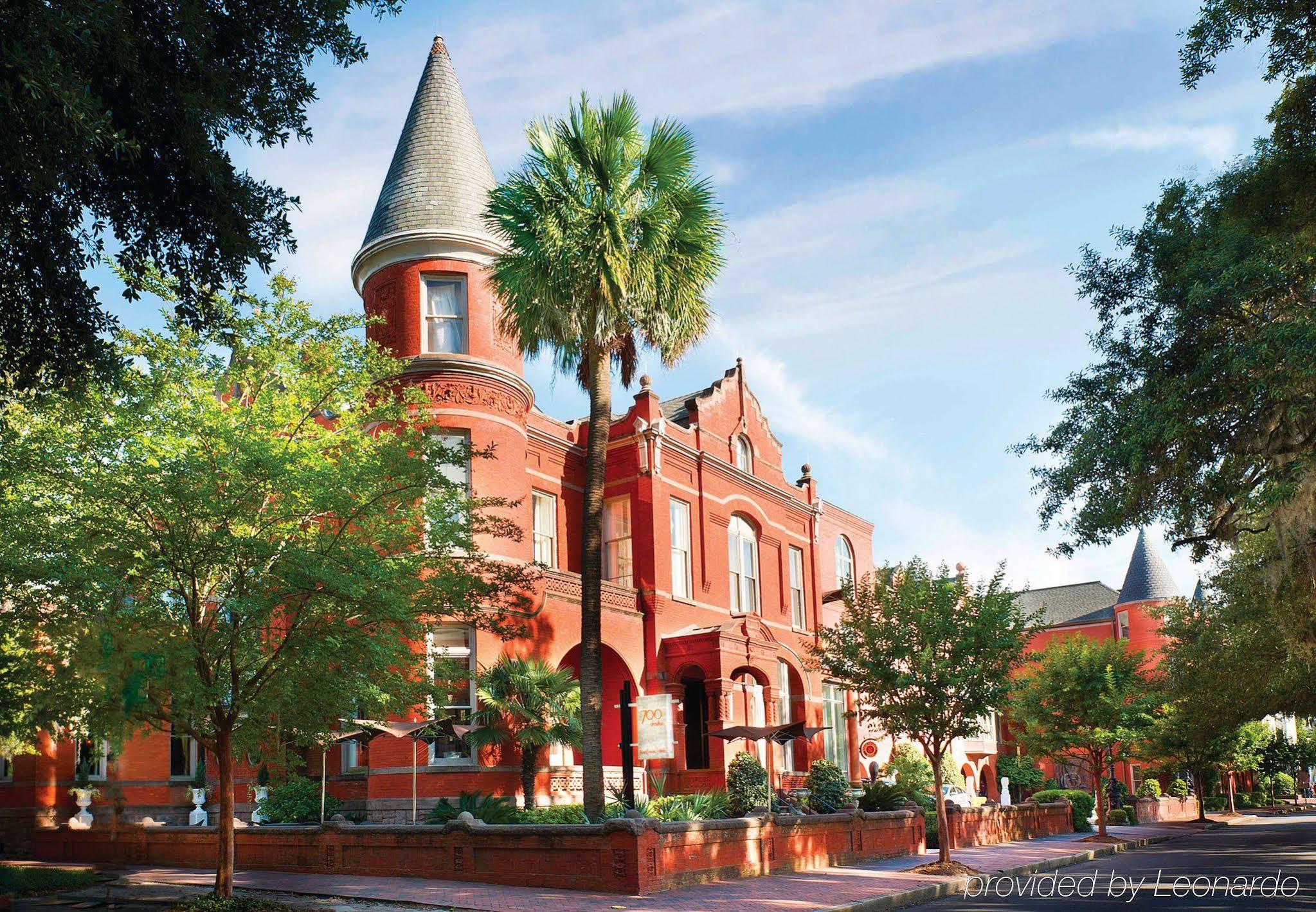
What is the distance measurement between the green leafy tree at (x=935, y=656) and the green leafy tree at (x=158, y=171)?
15625 millimetres

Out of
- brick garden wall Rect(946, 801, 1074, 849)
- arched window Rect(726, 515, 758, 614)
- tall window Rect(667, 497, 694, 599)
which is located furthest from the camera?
arched window Rect(726, 515, 758, 614)

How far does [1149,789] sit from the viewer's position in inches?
1983

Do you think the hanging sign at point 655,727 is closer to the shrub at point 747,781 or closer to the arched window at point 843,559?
the shrub at point 747,781

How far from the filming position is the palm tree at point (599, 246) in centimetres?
1992

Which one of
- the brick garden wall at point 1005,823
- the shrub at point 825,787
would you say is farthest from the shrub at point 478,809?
the brick garden wall at point 1005,823

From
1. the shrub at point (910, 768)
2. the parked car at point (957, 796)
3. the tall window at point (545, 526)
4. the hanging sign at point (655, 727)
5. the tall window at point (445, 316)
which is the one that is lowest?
the parked car at point (957, 796)

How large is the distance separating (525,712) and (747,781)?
24.1ft

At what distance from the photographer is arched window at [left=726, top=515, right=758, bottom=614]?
35250 millimetres

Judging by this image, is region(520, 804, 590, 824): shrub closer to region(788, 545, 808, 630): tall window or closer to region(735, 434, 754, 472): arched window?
region(735, 434, 754, 472): arched window

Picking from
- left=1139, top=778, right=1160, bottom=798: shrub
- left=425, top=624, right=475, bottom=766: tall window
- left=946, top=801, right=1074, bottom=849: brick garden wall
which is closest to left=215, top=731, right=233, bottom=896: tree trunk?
left=425, top=624, right=475, bottom=766: tall window

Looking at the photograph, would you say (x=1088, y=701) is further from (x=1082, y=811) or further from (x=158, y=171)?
(x=158, y=171)

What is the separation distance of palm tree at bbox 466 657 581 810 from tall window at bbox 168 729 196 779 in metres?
12.3

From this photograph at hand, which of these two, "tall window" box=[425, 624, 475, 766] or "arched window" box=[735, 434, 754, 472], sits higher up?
"arched window" box=[735, 434, 754, 472]

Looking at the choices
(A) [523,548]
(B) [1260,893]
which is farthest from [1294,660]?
(A) [523,548]
